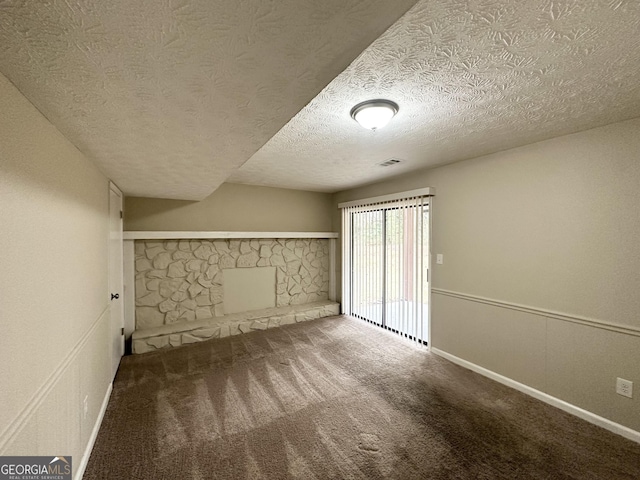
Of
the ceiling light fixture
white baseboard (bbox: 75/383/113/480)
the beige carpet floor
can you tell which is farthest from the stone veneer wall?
the ceiling light fixture

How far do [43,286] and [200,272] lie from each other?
2.92m

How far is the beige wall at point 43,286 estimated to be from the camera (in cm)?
96

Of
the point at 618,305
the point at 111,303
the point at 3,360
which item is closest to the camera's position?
the point at 3,360

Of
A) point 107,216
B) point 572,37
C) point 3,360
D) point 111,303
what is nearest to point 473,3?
point 572,37

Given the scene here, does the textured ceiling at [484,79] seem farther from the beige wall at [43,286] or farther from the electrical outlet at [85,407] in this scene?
the electrical outlet at [85,407]

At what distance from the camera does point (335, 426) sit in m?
2.08

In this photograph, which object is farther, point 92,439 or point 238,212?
point 238,212

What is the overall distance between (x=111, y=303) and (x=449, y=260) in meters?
3.65

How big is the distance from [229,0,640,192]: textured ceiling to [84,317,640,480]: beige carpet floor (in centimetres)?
227

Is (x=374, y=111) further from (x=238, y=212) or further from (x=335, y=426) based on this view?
(x=238, y=212)

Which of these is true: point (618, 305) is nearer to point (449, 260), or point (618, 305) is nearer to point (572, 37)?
point (449, 260)

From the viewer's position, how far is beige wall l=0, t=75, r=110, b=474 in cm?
96

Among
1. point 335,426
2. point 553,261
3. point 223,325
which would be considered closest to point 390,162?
point 553,261

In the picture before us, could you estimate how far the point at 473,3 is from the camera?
980 millimetres
